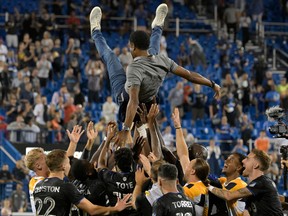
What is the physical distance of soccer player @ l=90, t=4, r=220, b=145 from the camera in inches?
393

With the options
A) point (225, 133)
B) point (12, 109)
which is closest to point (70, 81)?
point (12, 109)

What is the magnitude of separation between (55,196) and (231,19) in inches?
839

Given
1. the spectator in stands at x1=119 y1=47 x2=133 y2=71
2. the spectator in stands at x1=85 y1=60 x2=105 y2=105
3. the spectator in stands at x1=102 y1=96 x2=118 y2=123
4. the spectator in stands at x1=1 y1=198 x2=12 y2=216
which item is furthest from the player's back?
the spectator in stands at x1=119 y1=47 x2=133 y2=71

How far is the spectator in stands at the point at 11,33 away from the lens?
2520 cm

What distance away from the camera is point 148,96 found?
1036cm

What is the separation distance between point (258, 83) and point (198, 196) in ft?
58.2

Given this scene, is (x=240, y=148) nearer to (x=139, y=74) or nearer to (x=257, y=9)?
(x=257, y=9)

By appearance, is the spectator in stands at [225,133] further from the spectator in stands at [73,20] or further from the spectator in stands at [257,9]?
the spectator in stands at [257,9]

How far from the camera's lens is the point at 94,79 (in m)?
24.2

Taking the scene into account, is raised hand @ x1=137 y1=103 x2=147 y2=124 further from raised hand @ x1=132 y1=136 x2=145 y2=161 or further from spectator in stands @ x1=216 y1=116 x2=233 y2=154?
spectator in stands @ x1=216 y1=116 x2=233 y2=154

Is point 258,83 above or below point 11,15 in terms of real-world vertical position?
below

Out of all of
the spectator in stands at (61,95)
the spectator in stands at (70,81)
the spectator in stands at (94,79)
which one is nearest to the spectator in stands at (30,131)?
the spectator in stands at (61,95)

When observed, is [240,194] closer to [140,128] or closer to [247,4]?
[140,128]

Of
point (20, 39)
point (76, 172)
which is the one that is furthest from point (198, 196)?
point (20, 39)
